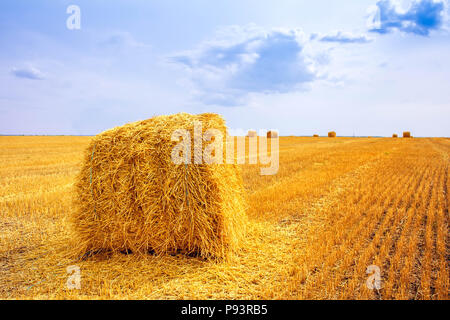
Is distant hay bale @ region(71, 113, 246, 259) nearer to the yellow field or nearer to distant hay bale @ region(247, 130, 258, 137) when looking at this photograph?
the yellow field

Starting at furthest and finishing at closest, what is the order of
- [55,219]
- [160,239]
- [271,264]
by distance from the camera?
[55,219] < [160,239] < [271,264]

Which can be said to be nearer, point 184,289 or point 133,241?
point 184,289

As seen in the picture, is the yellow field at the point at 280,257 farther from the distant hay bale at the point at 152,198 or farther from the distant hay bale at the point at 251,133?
the distant hay bale at the point at 251,133

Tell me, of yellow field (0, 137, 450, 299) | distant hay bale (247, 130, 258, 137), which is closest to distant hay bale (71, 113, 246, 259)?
yellow field (0, 137, 450, 299)

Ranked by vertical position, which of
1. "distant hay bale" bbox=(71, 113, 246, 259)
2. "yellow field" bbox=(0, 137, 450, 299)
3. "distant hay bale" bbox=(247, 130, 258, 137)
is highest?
"distant hay bale" bbox=(247, 130, 258, 137)

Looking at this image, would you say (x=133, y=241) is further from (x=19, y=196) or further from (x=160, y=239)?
(x=19, y=196)

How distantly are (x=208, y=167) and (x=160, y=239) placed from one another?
135cm

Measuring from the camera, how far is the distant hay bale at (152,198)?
14.0ft

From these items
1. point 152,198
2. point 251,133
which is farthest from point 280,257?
point 251,133

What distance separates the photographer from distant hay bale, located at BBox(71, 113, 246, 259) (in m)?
4.25

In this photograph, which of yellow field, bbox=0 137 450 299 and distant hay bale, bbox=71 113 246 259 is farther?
distant hay bale, bbox=71 113 246 259

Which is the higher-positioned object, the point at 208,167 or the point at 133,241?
the point at 208,167
